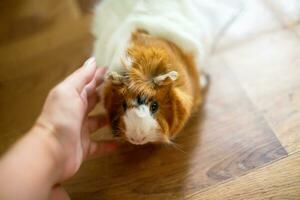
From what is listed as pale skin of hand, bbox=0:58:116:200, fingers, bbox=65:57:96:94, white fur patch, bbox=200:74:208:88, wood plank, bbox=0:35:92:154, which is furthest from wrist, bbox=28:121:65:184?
white fur patch, bbox=200:74:208:88

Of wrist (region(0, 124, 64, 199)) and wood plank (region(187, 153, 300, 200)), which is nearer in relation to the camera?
wrist (region(0, 124, 64, 199))

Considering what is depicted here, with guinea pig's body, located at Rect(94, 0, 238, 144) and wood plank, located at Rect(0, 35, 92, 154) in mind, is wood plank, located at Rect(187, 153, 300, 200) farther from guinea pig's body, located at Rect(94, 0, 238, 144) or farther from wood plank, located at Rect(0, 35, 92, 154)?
wood plank, located at Rect(0, 35, 92, 154)

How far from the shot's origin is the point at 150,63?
2.98 feet

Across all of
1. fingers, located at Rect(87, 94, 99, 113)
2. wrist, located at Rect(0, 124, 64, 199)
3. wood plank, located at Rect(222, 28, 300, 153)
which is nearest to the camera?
wrist, located at Rect(0, 124, 64, 199)

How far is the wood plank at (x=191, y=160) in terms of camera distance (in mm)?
1081

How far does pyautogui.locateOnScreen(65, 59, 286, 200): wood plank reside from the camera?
1.08m

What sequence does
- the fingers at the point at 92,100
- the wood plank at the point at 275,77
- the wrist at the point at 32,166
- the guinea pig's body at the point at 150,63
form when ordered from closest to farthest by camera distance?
1. the wrist at the point at 32,166
2. the guinea pig's body at the point at 150,63
3. the fingers at the point at 92,100
4. the wood plank at the point at 275,77

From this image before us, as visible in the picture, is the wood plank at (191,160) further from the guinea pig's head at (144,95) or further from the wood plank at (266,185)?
the guinea pig's head at (144,95)

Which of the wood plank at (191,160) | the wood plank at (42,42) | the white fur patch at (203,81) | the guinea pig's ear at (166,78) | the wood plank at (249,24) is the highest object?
the wood plank at (42,42)

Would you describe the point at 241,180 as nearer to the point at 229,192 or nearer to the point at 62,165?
the point at 229,192

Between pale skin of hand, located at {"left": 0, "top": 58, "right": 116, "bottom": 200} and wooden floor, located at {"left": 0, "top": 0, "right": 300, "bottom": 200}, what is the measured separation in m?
0.19

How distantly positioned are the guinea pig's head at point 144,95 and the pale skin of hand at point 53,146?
0.26 ft

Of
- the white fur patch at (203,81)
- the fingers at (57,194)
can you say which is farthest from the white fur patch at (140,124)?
the white fur patch at (203,81)

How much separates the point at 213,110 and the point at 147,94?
37 centimetres
